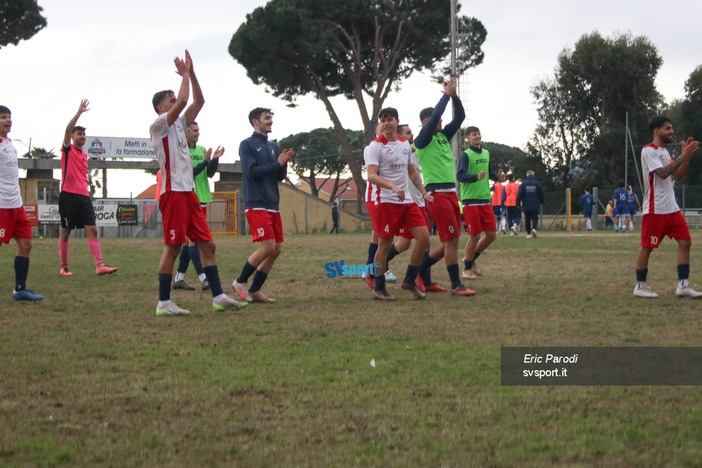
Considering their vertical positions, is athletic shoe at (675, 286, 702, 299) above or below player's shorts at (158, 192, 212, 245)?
below

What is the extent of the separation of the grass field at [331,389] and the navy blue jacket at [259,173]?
1.04 m

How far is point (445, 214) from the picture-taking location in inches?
336

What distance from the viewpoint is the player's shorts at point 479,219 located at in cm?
1025

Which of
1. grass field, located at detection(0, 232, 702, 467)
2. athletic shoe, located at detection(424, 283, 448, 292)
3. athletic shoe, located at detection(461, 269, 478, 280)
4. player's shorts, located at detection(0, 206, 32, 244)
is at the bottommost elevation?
grass field, located at detection(0, 232, 702, 467)

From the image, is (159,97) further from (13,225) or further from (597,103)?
(597,103)

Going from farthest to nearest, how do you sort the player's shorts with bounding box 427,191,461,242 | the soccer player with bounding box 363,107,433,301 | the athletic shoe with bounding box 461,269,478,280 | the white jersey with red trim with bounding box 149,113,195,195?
the athletic shoe with bounding box 461,269,478,280, the player's shorts with bounding box 427,191,461,242, the soccer player with bounding box 363,107,433,301, the white jersey with red trim with bounding box 149,113,195,195

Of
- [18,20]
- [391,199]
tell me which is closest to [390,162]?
[391,199]

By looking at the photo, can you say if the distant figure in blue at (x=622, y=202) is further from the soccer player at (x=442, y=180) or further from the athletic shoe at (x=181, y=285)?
the athletic shoe at (x=181, y=285)

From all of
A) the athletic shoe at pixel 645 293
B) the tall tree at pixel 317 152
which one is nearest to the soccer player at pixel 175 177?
the athletic shoe at pixel 645 293

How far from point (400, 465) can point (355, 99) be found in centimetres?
3932

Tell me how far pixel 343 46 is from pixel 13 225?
3368 cm

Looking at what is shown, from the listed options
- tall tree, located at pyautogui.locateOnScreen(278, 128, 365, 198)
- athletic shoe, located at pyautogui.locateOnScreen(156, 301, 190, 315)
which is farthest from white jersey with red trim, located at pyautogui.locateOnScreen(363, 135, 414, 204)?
tall tree, located at pyautogui.locateOnScreen(278, 128, 365, 198)

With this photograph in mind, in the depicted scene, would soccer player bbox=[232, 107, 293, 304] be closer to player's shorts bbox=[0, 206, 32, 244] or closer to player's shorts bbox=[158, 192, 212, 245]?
player's shorts bbox=[158, 192, 212, 245]

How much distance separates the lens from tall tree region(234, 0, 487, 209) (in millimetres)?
39719
